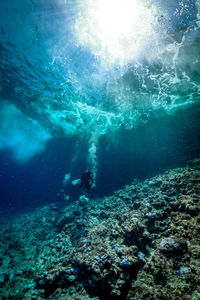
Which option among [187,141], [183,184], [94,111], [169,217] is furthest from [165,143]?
[169,217]

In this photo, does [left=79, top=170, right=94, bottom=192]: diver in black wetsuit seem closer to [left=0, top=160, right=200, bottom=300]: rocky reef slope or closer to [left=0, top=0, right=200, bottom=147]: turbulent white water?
[left=0, top=160, right=200, bottom=300]: rocky reef slope

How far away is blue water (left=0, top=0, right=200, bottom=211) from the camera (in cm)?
820

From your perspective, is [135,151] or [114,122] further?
[135,151]

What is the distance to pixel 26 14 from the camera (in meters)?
8.06

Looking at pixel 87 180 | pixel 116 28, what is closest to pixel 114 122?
pixel 116 28

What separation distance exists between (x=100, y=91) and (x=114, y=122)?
783cm

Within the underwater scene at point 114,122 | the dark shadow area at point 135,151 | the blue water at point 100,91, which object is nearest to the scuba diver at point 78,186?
the underwater scene at point 114,122

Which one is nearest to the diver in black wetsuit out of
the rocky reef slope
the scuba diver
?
the scuba diver

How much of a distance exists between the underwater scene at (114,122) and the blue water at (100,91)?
88mm

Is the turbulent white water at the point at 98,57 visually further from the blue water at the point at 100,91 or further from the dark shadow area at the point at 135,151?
the dark shadow area at the point at 135,151

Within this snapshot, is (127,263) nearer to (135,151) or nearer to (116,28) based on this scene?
(116,28)

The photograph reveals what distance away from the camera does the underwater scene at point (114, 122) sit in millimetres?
4324

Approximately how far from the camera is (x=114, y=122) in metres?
21.6

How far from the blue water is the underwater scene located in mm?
88
